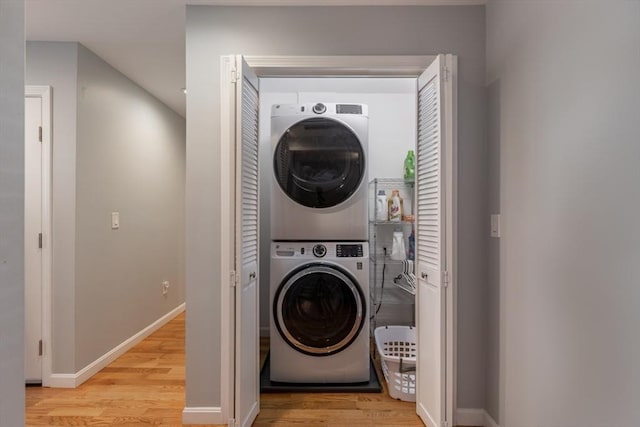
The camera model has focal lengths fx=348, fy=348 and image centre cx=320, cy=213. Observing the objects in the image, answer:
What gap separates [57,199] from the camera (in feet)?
8.14

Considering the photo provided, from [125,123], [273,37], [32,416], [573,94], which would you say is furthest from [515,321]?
[125,123]

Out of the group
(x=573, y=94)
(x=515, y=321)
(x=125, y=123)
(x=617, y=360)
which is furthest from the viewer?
(x=125, y=123)

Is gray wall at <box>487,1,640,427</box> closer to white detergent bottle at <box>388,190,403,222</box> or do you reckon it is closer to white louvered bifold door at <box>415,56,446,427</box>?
white louvered bifold door at <box>415,56,446,427</box>

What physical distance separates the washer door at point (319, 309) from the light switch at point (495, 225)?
953mm

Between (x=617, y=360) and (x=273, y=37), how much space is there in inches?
83.7

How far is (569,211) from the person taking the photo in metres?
1.33

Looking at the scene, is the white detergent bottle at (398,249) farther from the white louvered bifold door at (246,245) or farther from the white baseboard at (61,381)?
the white baseboard at (61,381)

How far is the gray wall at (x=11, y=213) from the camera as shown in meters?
0.82

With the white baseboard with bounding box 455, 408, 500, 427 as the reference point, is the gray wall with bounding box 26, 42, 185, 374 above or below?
above

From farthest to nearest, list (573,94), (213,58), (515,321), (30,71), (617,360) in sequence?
(30,71) < (213,58) < (515,321) < (573,94) < (617,360)

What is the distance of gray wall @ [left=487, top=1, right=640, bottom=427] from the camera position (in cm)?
109

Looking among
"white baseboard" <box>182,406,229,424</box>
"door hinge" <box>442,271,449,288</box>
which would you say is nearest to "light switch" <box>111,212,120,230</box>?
"white baseboard" <box>182,406,229,424</box>

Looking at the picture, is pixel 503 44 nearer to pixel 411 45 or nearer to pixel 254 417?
pixel 411 45

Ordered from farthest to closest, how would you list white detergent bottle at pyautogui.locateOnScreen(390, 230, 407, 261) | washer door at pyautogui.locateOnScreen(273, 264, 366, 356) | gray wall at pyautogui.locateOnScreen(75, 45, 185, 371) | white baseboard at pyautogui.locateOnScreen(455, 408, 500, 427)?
1. white detergent bottle at pyautogui.locateOnScreen(390, 230, 407, 261)
2. gray wall at pyautogui.locateOnScreen(75, 45, 185, 371)
3. washer door at pyautogui.locateOnScreen(273, 264, 366, 356)
4. white baseboard at pyautogui.locateOnScreen(455, 408, 500, 427)
